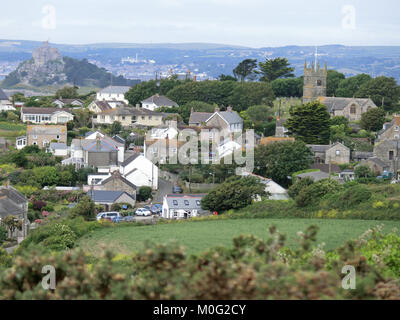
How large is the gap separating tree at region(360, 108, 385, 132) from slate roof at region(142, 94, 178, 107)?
18413 mm

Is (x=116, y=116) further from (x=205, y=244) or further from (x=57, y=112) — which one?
(x=205, y=244)

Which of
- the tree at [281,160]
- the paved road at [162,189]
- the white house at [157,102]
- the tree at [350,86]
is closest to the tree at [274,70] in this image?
the tree at [350,86]

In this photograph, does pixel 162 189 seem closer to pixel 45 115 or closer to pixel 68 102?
pixel 45 115

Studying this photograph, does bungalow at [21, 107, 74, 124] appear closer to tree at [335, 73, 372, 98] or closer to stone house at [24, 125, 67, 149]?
stone house at [24, 125, 67, 149]

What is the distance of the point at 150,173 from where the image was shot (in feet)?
126

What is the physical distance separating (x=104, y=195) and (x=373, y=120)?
22.1m

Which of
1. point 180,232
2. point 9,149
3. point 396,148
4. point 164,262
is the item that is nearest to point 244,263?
point 164,262

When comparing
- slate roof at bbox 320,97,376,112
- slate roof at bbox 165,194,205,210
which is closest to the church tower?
slate roof at bbox 320,97,376,112

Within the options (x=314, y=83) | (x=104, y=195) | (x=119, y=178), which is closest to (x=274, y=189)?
(x=119, y=178)

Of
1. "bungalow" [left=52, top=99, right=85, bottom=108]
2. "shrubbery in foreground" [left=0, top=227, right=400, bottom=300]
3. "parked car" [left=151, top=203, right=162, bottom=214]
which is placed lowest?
"parked car" [left=151, top=203, right=162, bottom=214]

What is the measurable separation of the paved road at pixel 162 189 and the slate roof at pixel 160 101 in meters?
21.3

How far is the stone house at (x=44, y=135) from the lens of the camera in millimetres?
46406

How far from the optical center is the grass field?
20.2m

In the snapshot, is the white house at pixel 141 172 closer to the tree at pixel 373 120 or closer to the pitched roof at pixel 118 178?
the pitched roof at pixel 118 178
